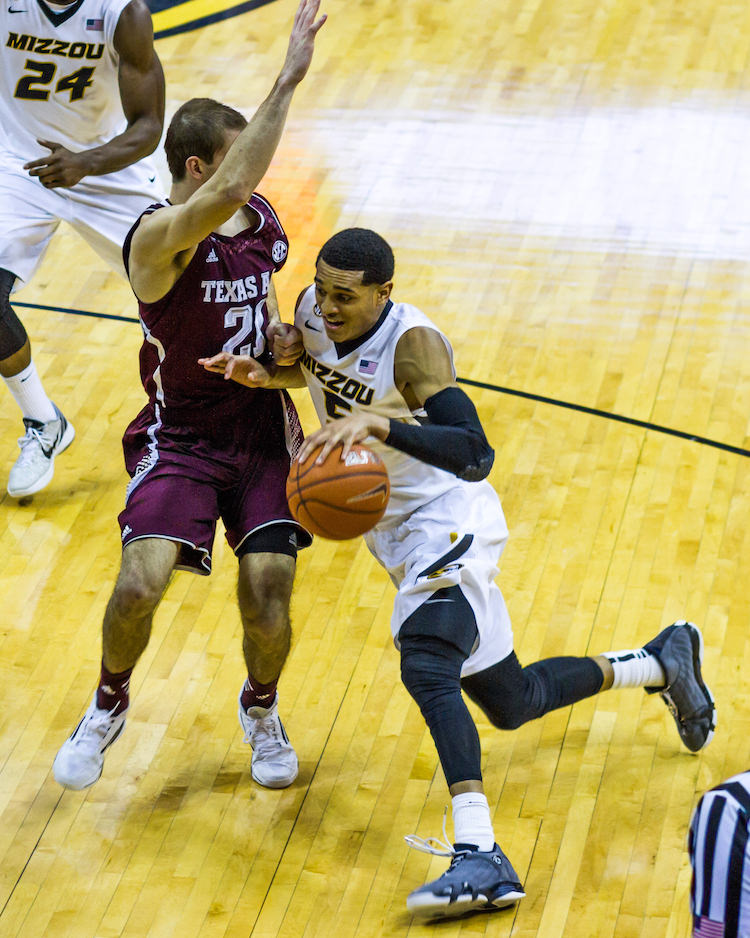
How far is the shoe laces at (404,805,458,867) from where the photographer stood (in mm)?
3764

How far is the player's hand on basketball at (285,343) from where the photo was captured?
13.4 feet

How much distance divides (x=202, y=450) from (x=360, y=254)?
2.78ft

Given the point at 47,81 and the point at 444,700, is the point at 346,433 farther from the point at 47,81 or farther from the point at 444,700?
the point at 47,81

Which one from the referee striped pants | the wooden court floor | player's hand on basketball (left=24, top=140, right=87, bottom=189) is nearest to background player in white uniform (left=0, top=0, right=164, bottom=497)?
player's hand on basketball (left=24, top=140, right=87, bottom=189)

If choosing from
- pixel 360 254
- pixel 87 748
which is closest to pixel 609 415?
pixel 360 254

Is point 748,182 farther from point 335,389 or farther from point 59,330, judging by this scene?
point 335,389

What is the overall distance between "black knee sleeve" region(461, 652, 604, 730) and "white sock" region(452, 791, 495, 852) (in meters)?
0.42

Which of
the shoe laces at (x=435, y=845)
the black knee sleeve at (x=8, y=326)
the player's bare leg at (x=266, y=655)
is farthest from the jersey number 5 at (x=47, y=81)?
the shoe laces at (x=435, y=845)

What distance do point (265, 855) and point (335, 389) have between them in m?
1.47

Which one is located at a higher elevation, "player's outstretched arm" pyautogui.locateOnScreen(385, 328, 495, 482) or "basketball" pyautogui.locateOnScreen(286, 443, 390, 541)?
"player's outstretched arm" pyautogui.locateOnScreen(385, 328, 495, 482)

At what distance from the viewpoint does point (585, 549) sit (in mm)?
5379

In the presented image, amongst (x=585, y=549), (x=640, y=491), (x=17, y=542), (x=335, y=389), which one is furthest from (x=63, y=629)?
(x=640, y=491)

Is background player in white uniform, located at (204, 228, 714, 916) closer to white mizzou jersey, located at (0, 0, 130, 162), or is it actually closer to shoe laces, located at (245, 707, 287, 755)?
shoe laces, located at (245, 707, 287, 755)

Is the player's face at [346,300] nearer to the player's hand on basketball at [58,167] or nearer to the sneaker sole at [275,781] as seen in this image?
the sneaker sole at [275,781]
